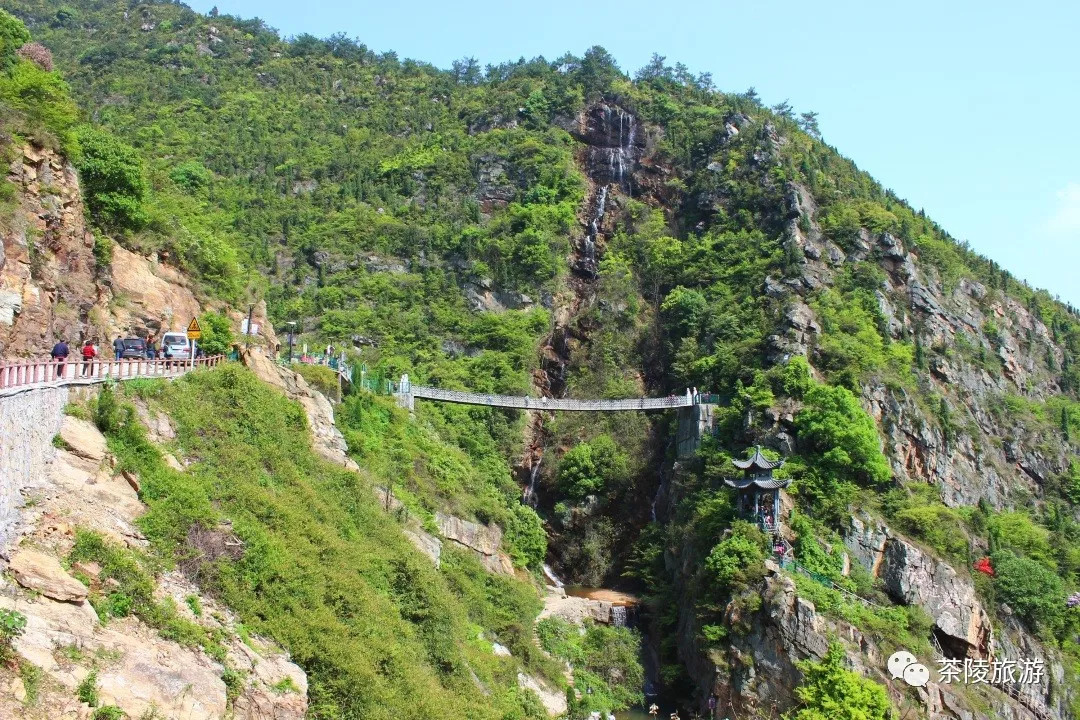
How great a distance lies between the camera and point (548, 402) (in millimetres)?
53750

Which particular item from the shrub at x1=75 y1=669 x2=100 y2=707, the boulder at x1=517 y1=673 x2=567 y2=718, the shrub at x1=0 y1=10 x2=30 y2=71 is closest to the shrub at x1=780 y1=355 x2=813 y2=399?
the boulder at x1=517 y1=673 x2=567 y2=718

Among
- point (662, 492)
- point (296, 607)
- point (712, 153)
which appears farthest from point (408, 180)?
point (296, 607)

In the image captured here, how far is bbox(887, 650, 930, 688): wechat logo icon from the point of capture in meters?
36.1

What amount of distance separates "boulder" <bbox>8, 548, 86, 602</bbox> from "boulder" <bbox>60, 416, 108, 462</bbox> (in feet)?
14.5

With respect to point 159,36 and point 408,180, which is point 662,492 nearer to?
point 408,180

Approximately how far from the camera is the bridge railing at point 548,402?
52250 mm

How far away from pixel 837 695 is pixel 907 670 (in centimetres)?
425

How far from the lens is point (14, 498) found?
1647 cm

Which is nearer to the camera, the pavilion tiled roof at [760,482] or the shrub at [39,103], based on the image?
the shrub at [39,103]

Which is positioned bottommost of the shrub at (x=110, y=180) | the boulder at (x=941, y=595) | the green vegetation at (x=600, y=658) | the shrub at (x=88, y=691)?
the green vegetation at (x=600, y=658)

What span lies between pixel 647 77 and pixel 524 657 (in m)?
68.2

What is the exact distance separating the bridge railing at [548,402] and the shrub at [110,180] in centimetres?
1972

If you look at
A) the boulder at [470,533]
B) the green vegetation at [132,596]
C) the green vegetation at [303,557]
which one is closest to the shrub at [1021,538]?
the boulder at [470,533]

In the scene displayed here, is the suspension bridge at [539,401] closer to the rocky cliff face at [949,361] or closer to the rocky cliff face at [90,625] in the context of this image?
the rocky cliff face at [949,361]
